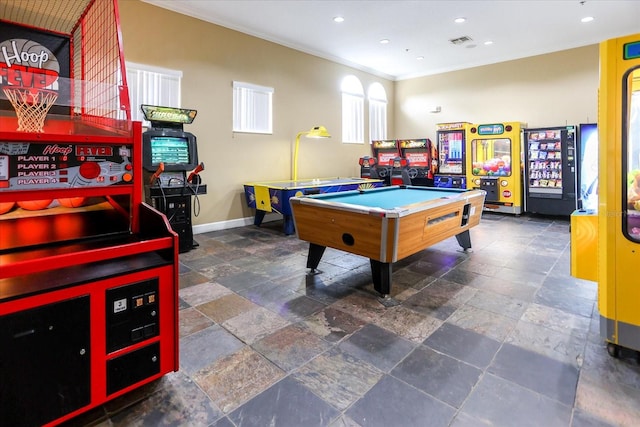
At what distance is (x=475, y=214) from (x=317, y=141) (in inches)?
144

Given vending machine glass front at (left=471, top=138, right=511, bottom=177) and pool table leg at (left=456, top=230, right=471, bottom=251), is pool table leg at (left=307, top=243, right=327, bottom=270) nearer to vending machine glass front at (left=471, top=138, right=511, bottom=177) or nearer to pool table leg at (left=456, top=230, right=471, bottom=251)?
pool table leg at (left=456, top=230, right=471, bottom=251)

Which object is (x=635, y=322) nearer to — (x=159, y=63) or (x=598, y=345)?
(x=598, y=345)

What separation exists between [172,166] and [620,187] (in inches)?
157

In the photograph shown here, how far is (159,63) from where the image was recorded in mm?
4461

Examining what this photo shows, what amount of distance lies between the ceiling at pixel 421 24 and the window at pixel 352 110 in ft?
1.75

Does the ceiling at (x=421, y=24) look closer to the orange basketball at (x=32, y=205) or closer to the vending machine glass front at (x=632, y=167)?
the vending machine glass front at (x=632, y=167)

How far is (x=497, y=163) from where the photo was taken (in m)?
6.45

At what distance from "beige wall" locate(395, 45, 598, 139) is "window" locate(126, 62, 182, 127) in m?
5.68

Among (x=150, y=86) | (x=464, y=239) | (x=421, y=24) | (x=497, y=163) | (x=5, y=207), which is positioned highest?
(x=421, y=24)

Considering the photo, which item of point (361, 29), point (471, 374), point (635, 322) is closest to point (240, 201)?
point (361, 29)

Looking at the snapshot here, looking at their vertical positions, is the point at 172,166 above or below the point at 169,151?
below

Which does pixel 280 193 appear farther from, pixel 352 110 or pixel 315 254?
pixel 352 110

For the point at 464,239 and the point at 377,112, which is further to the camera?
the point at 377,112

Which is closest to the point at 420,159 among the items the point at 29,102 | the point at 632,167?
the point at 632,167
